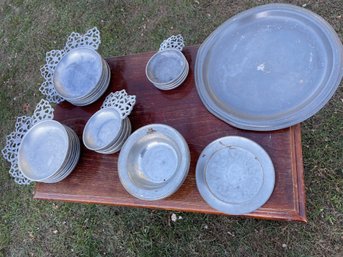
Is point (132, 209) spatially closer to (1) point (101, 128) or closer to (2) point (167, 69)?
(1) point (101, 128)

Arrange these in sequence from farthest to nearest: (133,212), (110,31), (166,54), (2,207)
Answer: (110,31)
(2,207)
(133,212)
(166,54)

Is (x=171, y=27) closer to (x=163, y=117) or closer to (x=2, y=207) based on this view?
(x=163, y=117)

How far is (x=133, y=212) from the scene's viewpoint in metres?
2.05

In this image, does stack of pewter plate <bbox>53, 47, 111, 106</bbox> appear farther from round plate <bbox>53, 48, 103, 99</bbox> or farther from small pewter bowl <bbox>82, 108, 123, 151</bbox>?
small pewter bowl <bbox>82, 108, 123, 151</bbox>

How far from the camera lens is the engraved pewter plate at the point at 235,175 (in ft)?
4.06

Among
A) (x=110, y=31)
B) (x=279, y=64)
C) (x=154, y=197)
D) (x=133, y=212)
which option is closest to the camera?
(x=154, y=197)

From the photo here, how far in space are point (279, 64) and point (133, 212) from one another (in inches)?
46.4

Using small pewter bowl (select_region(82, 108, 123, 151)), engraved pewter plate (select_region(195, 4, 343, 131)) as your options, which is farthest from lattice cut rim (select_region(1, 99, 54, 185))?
engraved pewter plate (select_region(195, 4, 343, 131))

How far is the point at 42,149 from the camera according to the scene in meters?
1.52

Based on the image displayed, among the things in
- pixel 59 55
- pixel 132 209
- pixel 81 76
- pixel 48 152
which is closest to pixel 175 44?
pixel 81 76

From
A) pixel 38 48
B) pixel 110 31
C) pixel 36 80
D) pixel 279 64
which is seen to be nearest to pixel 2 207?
pixel 36 80

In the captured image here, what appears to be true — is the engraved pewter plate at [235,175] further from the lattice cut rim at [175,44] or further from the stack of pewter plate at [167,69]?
the lattice cut rim at [175,44]

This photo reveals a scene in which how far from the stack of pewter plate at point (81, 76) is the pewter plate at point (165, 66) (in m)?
0.20

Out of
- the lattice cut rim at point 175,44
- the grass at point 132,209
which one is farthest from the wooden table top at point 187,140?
the grass at point 132,209
